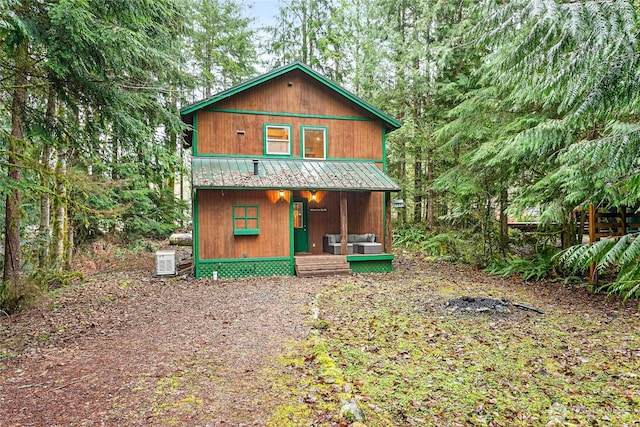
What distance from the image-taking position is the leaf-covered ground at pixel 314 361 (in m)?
3.72

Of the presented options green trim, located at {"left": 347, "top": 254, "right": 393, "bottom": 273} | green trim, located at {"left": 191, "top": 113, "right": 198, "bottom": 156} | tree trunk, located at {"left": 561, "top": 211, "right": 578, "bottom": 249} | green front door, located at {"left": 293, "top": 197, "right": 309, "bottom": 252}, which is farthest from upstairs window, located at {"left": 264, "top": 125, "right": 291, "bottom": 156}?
tree trunk, located at {"left": 561, "top": 211, "right": 578, "bottom": 249}

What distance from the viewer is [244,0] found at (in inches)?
881

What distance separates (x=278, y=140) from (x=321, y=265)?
4.71 m

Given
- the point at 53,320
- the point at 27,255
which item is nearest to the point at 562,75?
the point at 53,320

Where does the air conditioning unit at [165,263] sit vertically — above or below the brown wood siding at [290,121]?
below

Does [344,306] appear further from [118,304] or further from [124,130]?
[124,130]

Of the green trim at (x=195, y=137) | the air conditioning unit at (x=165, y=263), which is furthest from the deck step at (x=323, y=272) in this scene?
the green trim at (x=195, y=137)

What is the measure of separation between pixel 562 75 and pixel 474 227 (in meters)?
12.1

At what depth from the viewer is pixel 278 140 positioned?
1317 centimetres

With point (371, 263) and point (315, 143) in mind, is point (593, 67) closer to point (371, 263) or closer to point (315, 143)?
point (371, 263)

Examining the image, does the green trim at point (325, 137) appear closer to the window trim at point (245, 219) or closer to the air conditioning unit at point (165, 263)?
the window trim at point (245, 219)

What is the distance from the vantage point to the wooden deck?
1170 cm

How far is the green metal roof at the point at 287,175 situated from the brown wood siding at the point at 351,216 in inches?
47.6

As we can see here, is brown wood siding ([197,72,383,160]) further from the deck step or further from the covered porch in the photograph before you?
the deck step
